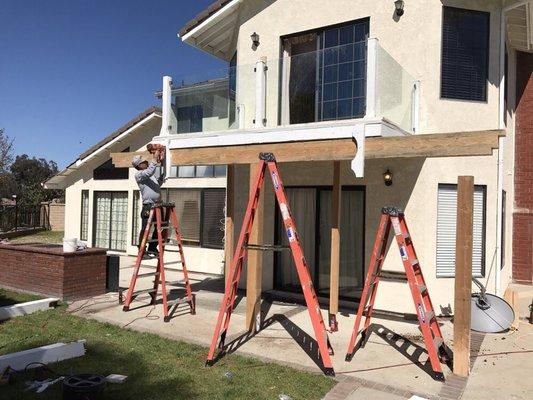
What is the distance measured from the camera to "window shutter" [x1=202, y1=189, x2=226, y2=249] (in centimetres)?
1318

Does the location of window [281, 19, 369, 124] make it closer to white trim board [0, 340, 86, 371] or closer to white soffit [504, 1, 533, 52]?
white soffit [504, 1, 533, 52]

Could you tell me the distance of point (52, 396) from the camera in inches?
183

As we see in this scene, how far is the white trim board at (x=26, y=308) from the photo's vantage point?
7512 mm

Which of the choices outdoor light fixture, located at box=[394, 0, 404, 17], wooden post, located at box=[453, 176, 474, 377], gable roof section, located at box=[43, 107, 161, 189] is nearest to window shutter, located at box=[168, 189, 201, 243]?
gable roof section, located at box=[43, 107, 161, 189]

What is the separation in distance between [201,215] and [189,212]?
1.65ft

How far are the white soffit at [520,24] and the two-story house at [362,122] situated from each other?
0.15 feet

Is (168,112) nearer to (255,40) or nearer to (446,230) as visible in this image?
(255,40)

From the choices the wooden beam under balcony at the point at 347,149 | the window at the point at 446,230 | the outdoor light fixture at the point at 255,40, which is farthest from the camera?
the outdoor light fixture at the point at 255,40

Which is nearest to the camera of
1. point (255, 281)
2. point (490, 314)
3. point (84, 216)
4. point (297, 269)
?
point (297, 269)

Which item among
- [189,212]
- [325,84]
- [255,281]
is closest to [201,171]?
[189,212]

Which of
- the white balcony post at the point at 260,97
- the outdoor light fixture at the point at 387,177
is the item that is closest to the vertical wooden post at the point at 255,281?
the white balcony post at the point at 260,97

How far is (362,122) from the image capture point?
7.07 metres

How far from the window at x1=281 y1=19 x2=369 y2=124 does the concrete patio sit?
3.56m

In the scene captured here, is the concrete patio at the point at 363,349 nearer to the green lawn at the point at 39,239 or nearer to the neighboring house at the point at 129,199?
the neighboring house at the point at 129,199
